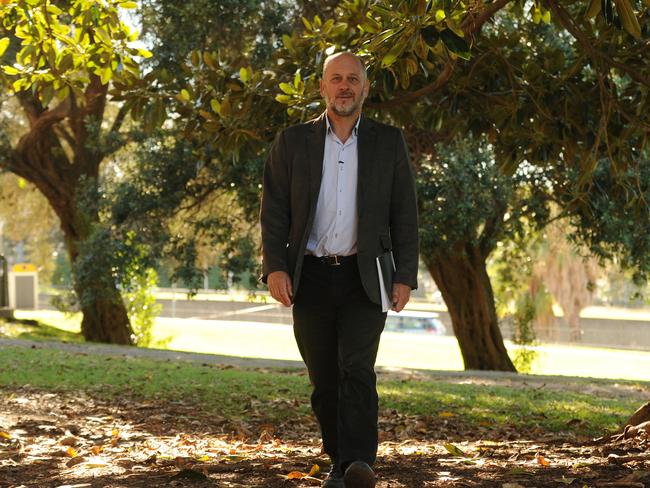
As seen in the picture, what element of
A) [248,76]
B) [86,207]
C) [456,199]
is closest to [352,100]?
[248,76]

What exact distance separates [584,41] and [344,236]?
274 cm

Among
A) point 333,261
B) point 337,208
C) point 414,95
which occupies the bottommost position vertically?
point 333,261

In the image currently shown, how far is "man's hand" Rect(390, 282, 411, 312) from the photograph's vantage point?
4.36 metres

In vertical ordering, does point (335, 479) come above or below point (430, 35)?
below

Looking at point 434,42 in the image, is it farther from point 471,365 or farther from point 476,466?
point 471,365

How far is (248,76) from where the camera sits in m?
7.04

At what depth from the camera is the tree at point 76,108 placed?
6535 millimetres

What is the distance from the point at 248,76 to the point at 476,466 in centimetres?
337

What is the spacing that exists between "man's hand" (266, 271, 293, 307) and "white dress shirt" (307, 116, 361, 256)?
166 millimetres

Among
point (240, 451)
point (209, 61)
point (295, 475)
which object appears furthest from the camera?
point (209, 61)

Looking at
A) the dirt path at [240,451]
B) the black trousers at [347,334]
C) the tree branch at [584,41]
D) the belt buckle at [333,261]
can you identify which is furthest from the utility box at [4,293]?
the belt buckle at [333,261]

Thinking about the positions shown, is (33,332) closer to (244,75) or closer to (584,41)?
(244,75)

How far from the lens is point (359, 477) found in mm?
4078

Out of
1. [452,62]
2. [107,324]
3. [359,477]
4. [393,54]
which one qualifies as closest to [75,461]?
[359,477]
